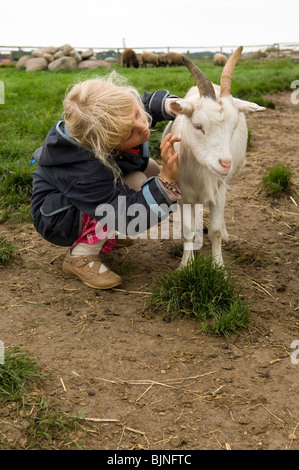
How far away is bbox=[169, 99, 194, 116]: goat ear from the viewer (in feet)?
9.66

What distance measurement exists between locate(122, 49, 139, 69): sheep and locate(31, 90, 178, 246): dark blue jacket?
2570 cm

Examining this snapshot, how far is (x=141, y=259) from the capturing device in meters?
3.81

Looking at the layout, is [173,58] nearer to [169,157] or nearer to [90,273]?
[90,273]

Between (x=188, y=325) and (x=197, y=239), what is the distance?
4.14ft

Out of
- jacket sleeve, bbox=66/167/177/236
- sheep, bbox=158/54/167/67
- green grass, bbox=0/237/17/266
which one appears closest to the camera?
jacket sleeve, bbox=66/167/177/236

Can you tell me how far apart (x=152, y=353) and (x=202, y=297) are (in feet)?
1.61

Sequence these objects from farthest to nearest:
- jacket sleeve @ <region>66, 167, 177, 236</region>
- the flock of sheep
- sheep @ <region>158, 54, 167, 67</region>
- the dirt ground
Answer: sheep @ <region>158, 54, 167, 67</region> < the flock of sheep < jacket sleeve @ <region>66, 167, 177, 236</region> < the dirt ground

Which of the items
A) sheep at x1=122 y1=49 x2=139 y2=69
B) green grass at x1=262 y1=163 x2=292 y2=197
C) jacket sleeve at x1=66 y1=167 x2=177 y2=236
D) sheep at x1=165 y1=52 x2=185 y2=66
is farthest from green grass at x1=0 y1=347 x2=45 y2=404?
sheep at x1=122 y1=49 x2=139 y2=69

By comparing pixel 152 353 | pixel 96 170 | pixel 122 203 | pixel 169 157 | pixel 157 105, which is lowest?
pixel 152 353

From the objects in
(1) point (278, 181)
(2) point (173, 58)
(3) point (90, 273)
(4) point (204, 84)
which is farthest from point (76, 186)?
(2) point (173, 58)

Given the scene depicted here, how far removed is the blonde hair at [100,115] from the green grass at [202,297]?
27.5 inches

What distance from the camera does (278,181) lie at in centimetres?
496

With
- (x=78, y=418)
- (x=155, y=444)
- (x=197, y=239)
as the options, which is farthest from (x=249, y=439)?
(x=197, y=239)

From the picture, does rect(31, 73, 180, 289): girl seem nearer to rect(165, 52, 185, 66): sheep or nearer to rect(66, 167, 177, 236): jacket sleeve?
rect(66, 167, 177, 236): jacket sleeve
